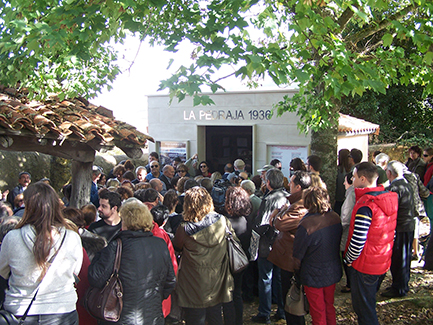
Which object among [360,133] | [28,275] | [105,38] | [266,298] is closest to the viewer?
[28,275]

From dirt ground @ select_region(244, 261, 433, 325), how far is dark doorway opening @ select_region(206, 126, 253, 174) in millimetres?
6640

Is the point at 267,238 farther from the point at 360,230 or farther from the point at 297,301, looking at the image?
the point at 360,230

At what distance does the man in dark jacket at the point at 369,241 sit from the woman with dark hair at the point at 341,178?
367 centimetres

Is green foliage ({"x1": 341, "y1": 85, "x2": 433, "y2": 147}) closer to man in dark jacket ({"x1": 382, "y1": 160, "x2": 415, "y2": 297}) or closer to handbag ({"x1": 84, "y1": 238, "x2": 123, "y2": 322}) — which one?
man in dark jacket ({"x1": 382, "y1": 160, "x2": 415, "y2": 297})

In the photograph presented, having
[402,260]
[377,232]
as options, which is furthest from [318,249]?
[402,260]

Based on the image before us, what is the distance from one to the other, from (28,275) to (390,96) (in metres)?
17.0

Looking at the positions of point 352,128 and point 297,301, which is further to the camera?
point 352,128

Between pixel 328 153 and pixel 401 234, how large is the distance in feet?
8.43

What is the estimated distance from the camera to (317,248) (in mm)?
3869

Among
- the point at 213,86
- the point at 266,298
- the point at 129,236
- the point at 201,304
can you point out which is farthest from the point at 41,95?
the point at 266,298

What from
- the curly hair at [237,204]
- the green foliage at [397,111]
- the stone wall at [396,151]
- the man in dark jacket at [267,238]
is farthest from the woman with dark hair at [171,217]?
the green foliage at [397,111]

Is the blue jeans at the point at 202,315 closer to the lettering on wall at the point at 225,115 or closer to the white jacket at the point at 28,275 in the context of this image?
the white jacket at the point at 28,275

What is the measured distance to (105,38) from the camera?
433 centimetres

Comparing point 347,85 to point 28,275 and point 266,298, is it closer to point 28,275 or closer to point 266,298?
point 266,298
